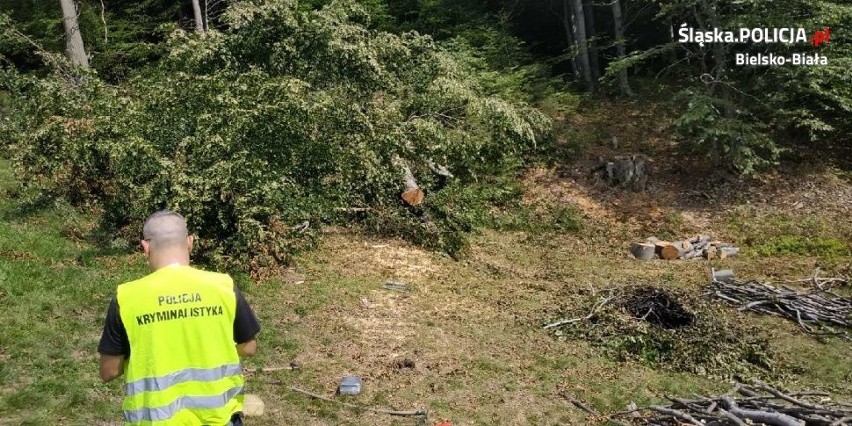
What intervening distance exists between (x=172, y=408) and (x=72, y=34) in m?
16.6

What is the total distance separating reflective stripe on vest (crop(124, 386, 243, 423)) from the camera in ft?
8.92

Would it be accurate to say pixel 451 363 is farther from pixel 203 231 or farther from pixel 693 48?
pixel 693 48

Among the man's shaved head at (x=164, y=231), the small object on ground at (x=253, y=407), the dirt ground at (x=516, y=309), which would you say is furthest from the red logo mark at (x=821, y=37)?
the man's shaved head at (x=164, y=231)

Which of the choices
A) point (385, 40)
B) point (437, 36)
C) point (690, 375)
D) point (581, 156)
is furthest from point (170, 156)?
point (437, 36)

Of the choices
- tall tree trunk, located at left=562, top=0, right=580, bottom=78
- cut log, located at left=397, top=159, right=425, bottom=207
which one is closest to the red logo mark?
tall tree trunk, located at left=562, top=0, right=580, bottom=78

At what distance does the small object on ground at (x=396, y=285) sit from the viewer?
31.6ft

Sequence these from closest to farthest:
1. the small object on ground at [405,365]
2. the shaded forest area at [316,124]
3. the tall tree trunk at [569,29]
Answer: the small object on ground at [405,365] < the shaded forest area at [316,124] < the tall tree trunk at [569,29]

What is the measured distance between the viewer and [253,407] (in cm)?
602

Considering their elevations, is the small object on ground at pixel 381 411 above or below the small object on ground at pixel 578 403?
above

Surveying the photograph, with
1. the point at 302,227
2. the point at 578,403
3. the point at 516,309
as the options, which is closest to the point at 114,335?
the point at 578,403

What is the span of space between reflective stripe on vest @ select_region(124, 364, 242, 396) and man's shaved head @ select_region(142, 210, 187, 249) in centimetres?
59

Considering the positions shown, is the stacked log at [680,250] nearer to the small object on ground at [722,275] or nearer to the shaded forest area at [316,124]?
the small object on ground at [722,275]

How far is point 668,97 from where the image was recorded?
69.2 feet

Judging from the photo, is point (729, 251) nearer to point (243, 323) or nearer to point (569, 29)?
point (243, 323)
